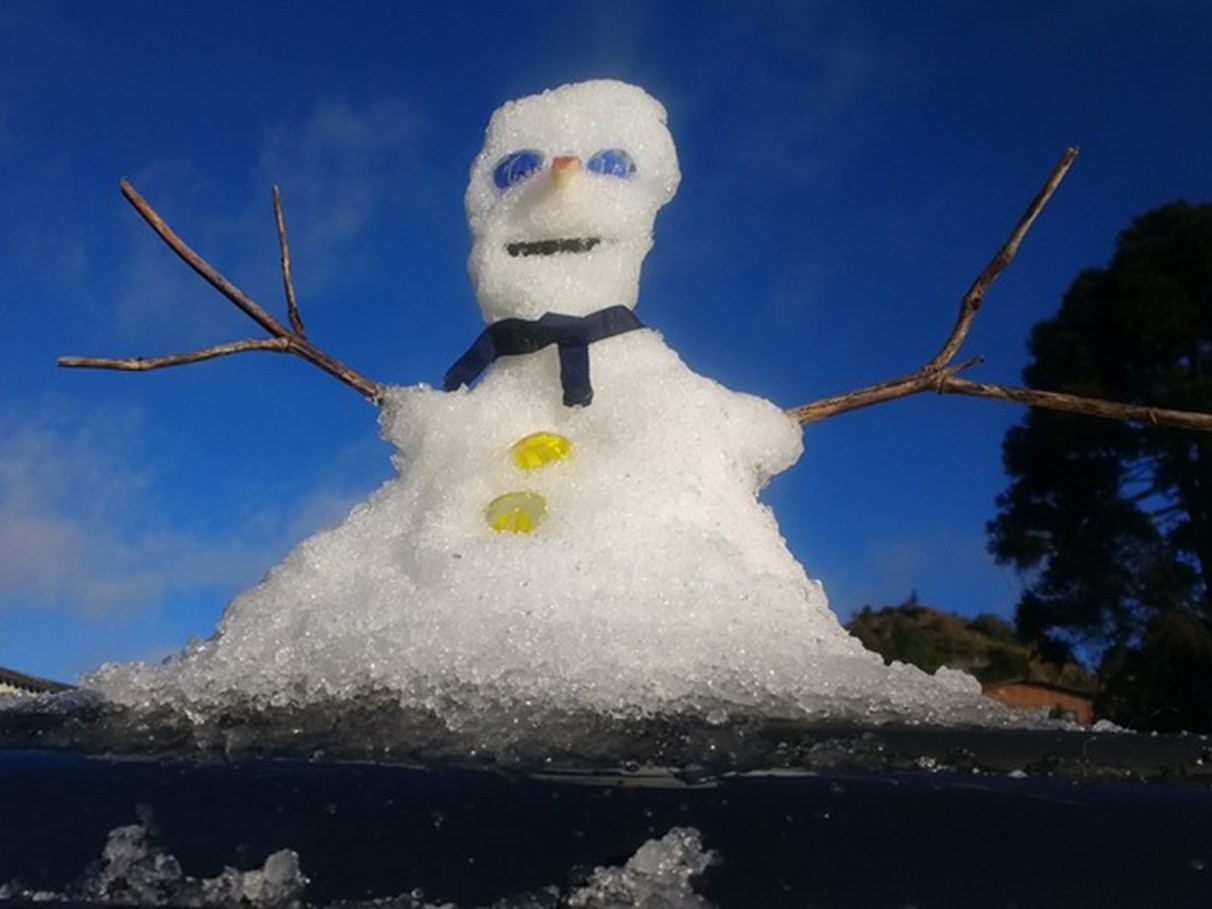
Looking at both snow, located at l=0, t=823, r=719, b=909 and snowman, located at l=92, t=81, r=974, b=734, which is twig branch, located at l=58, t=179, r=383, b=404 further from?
snow, located at l=0, t=823, r=719, b=909

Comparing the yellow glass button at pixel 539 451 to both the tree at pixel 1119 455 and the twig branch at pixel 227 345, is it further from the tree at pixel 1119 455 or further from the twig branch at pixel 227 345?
the tree at pixel 1119 455

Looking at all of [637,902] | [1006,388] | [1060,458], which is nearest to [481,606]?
[637,902]

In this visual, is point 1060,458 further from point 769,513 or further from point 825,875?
point 825,875

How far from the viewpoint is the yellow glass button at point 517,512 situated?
1387 mm

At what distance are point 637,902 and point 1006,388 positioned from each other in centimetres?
130

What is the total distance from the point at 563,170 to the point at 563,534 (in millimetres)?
576

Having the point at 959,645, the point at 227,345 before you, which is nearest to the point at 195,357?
the point at 227,345

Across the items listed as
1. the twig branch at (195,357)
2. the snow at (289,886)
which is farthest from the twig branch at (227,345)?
the snow at (289,886)

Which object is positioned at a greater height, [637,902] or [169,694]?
[169,694]

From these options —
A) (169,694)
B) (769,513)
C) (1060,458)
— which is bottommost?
(169,694)

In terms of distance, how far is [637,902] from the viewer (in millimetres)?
527

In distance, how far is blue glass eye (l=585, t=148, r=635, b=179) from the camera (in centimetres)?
171

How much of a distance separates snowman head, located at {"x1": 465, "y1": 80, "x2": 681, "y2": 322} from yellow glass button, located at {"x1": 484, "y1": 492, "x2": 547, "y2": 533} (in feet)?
1.14

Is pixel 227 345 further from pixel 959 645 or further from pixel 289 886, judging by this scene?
pixel 959 645
